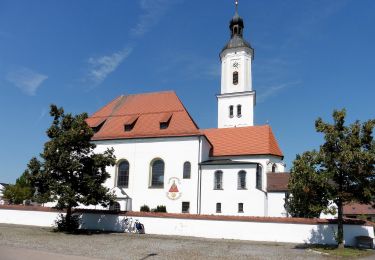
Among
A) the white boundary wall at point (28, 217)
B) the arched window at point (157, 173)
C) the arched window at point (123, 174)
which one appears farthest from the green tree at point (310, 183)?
the arched window at point (123, 174)

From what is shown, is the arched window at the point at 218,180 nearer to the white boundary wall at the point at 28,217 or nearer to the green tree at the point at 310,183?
the white boundary wall at the point at 28,217

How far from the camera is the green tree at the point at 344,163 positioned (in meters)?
18.2

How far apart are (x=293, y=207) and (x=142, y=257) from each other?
1810cm

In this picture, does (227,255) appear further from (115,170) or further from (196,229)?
(115,170)

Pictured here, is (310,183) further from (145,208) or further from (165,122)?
(165,122)

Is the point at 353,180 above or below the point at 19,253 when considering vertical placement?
above

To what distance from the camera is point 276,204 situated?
33.6m

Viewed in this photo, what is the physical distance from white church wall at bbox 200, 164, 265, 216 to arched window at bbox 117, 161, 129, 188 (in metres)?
7.34

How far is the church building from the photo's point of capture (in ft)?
111

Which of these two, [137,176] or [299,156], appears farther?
[137,176]

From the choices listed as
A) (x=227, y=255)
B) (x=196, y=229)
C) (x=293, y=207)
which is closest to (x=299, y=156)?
(x=227, y=255)

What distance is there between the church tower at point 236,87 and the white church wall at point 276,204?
15040mm

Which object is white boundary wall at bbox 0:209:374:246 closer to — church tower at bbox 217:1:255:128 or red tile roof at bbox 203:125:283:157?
red tile roof at bbox 203:125:283:157

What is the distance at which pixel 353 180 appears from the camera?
1877 cm
